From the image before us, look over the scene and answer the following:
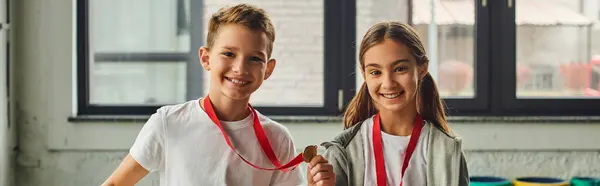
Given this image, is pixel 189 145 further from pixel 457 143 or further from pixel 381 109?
pixel 457 143

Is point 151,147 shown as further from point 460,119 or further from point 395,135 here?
point 460,119

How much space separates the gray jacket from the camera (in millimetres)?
1797

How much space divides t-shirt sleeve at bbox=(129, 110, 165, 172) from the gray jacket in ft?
1.27

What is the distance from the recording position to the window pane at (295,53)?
353 centimetres

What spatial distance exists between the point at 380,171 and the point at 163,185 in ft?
1.66

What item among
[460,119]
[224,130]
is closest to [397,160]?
[224,130]

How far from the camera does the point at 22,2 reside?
3.41 m

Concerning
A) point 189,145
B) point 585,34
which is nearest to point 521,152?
point 585,34

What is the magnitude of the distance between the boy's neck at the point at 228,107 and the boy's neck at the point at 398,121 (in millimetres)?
339

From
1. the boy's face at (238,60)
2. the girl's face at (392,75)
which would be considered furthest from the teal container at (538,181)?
the boy's face at (238,60)

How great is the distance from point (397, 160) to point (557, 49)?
1964 mm

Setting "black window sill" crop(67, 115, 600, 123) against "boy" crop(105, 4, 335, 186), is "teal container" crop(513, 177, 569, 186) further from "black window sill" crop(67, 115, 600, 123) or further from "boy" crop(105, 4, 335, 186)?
"boy" crop(105, 4, 335, 186)

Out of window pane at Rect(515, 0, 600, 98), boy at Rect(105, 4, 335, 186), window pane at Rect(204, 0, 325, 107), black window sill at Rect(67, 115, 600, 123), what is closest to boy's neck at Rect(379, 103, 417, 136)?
boy at Rect(105, 4, 335, 186)

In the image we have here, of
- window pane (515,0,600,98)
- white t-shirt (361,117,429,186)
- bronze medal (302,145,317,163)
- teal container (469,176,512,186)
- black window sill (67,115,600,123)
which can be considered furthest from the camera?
window pane (515,0,600,98)
